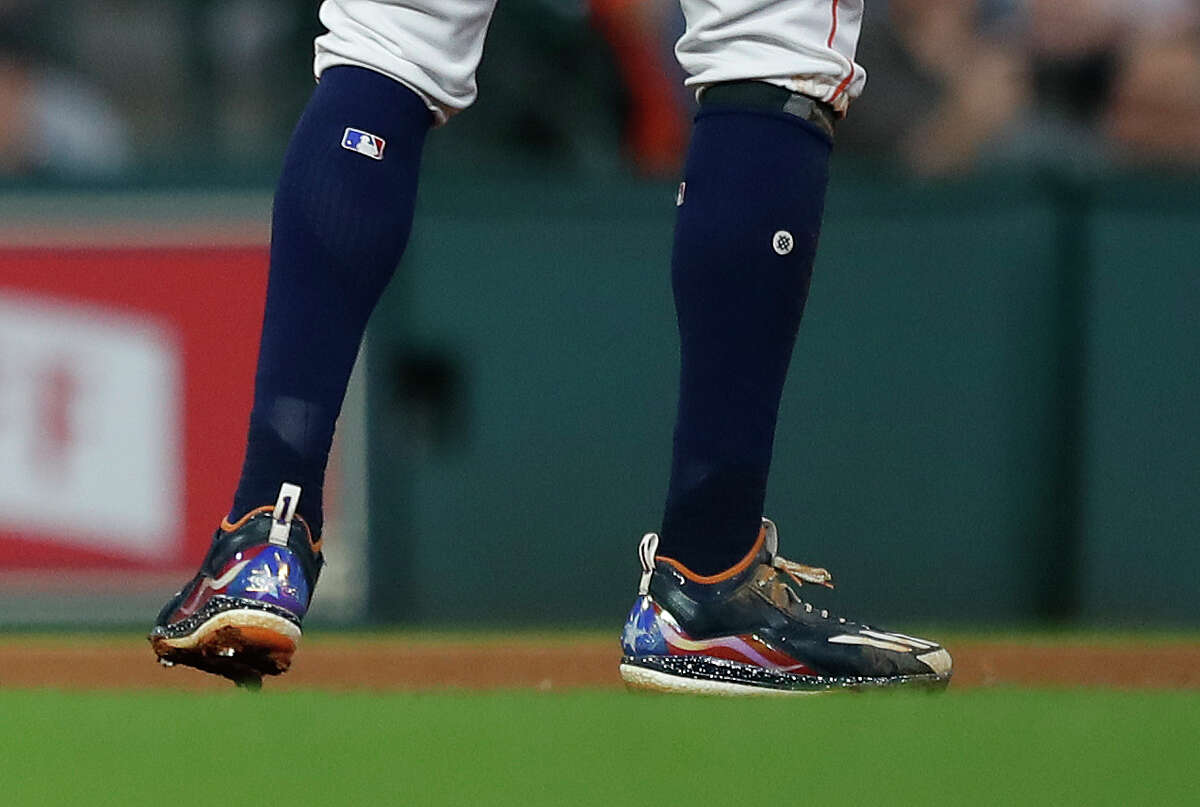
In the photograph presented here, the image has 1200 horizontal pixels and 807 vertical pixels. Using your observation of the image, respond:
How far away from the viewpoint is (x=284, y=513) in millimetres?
1943

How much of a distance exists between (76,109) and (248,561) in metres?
3.10

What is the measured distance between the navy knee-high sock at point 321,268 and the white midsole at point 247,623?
127 mm

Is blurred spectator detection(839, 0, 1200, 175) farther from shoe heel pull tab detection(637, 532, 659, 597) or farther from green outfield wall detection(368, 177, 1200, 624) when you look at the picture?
shoe heel pull tab detection(637, 532, 659, 597)

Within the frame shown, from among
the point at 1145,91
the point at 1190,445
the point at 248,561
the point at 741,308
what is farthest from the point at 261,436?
the point at 1145,91

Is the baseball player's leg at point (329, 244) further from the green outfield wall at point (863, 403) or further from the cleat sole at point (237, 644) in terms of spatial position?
the green outfield wall at point (863, 403)

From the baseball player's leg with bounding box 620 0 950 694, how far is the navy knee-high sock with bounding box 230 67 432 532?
29 cm

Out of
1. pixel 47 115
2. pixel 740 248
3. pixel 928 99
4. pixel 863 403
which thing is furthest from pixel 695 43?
pixel 47 115

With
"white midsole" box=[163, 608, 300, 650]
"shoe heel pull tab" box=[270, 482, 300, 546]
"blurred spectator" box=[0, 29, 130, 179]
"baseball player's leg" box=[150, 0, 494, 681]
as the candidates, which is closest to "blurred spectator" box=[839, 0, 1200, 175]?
"blurred spectator" box=[0, 29, 130, 179]

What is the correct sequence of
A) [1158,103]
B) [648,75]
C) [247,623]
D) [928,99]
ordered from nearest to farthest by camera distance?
[247,623] < [1158,103] < [928,99] < [648,75]

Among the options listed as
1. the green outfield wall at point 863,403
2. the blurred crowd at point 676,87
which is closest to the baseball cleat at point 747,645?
the green outfield wall at point 863,403

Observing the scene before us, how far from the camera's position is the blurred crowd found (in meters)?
4.34

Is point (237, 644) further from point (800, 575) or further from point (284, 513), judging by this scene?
point (800, 575)

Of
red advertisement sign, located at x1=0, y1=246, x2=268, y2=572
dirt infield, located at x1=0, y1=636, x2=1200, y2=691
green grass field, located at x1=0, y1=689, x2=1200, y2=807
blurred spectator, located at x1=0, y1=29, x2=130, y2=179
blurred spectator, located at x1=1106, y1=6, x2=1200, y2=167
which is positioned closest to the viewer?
green grass field, located at x1=0, y1=689, x2=1200, y2=807

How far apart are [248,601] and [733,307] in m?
0.53
